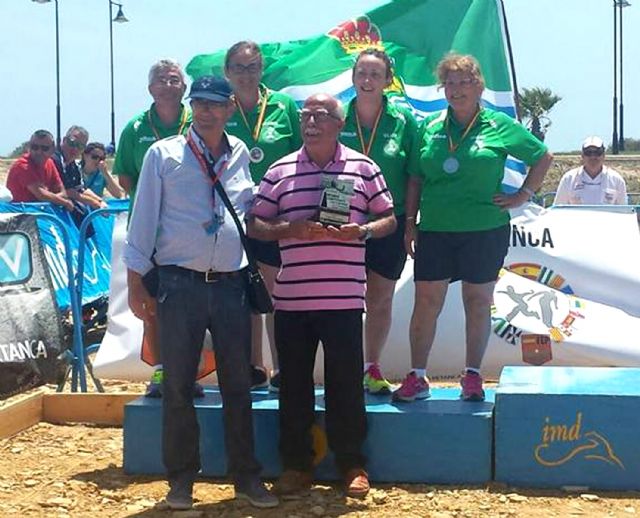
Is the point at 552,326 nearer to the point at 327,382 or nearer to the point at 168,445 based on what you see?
the point at 327,382

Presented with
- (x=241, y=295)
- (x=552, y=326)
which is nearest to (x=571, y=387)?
(x=241, y=295)

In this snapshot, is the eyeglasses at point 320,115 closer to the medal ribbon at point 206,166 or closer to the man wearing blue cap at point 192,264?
the man wearing blue cap at point 192,264

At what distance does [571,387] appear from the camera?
537 centimetres

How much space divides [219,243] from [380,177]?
0.91 meters

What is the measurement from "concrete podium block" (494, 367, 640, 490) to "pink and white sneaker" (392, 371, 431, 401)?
1.73ft

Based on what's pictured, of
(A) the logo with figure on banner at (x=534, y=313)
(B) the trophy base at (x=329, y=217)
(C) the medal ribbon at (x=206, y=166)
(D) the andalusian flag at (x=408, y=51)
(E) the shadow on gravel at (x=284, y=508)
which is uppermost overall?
(D) the andalusian flag at (x=408, y=51)

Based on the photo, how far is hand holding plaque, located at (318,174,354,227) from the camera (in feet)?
16.2

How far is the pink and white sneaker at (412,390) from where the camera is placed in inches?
A: 223

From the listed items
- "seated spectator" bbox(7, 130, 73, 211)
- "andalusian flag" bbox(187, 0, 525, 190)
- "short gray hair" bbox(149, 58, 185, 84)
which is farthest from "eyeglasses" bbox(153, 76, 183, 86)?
"seated spectator" bbox(7, 130, 73, 211)

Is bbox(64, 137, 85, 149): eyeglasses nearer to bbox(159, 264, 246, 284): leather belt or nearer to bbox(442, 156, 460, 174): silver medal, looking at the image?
bbox(442, 156, 460, 174): silver medal

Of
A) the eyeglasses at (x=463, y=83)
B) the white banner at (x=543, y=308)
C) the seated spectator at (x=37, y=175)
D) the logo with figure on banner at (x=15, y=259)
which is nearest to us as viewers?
the eyeglasses at (x=463, y=83)

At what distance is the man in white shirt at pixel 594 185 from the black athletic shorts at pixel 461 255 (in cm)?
513

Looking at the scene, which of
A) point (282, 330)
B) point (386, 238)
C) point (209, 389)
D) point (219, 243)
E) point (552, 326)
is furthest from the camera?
point (552, 326)

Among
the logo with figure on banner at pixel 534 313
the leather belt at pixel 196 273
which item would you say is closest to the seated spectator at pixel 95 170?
the logo with figure on banner at pixel 534 313
